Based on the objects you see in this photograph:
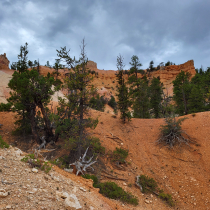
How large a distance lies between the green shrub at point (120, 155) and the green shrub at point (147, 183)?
215 cm

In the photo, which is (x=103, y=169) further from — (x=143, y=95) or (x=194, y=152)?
(x=143, y=95)

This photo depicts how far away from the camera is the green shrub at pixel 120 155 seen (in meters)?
11.4

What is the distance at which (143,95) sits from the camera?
22.9 m

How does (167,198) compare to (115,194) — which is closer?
(115,194)

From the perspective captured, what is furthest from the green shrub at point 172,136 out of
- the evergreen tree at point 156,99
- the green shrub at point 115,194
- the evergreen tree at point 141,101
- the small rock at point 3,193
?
the small rock at point 3,193

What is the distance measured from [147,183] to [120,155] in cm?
305

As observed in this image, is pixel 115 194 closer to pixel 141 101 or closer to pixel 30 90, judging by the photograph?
pixel 30 90

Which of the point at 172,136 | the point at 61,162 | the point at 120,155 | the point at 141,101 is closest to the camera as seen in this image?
the point at 61,162

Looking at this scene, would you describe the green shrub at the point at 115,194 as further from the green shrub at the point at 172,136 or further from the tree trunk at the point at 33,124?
the tree trunk at the point at 33,124

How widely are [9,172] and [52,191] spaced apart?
1366mm

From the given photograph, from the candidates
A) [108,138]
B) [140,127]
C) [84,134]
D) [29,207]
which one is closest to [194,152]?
[140,127]

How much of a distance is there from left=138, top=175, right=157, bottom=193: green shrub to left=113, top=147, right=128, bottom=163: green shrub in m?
2.15

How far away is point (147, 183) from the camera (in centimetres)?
931

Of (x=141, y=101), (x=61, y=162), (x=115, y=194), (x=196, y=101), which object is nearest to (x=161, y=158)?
(x=115, y=194)
